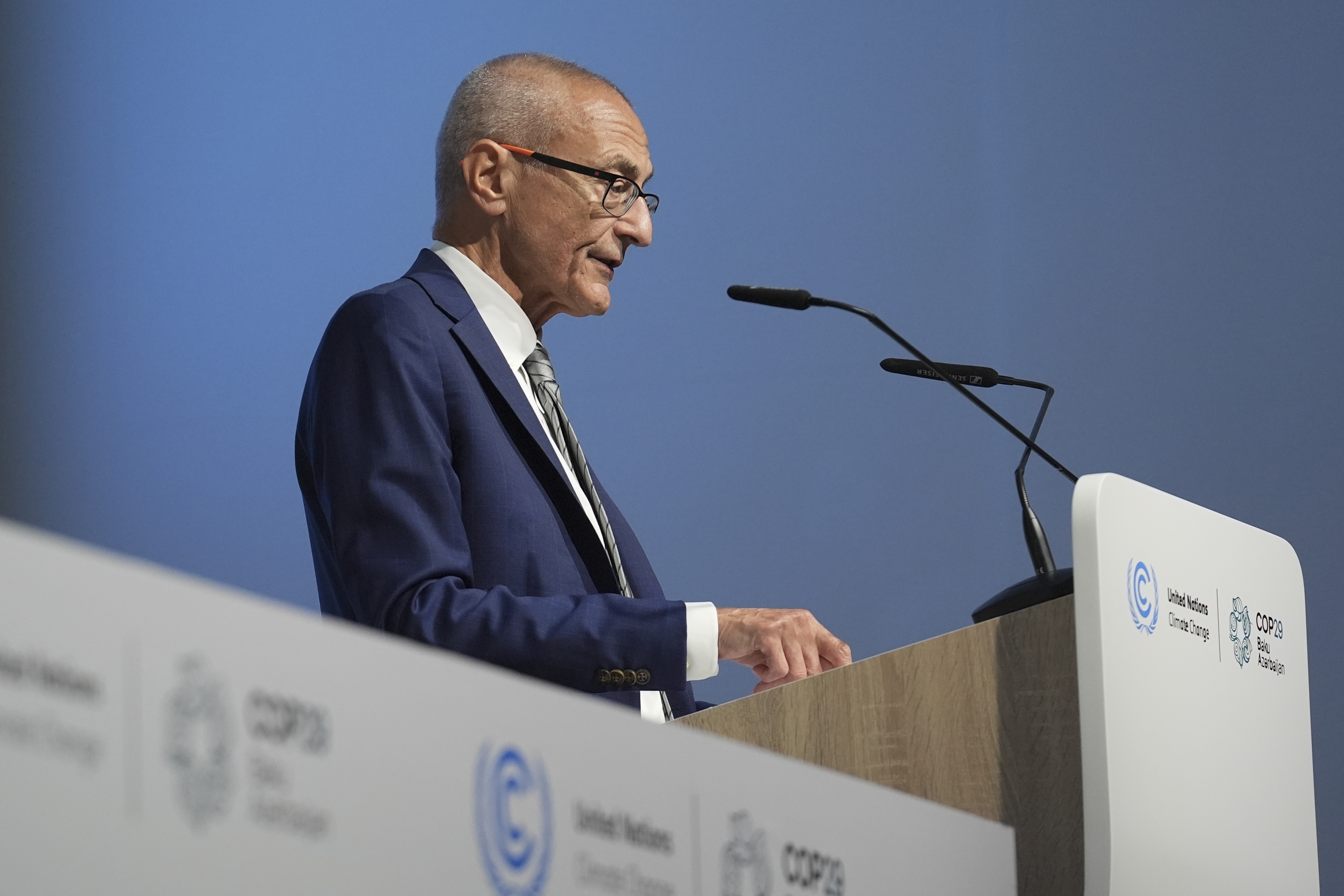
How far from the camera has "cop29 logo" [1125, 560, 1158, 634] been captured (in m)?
1.81

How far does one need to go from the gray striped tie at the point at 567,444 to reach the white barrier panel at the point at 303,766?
1092 millimetres

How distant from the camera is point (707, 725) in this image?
74.5 inches

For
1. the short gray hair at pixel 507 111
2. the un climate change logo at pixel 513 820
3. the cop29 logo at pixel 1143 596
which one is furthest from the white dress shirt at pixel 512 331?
the un climate change logo at pixel 513 820

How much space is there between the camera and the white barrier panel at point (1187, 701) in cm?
177

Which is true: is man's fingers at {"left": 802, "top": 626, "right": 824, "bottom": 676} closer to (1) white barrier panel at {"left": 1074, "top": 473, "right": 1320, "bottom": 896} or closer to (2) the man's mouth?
(1) white barrier panel at {"left": 1074, "top": 473, "right": 1320, "bottom": 896}

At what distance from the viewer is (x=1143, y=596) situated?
1.83 m

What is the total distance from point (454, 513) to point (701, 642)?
0.34 metres

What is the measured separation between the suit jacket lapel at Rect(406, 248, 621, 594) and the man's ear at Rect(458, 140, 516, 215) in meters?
0.30

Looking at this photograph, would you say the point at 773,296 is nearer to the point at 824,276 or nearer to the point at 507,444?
the point at 507,444

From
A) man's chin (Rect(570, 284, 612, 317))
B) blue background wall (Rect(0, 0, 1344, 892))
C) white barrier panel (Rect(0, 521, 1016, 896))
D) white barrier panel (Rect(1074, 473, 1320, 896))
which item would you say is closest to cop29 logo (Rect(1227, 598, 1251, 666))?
white barrier panel (Rect(1074, 473, 1320, 896))

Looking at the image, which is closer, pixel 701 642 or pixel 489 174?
pixel 701 642

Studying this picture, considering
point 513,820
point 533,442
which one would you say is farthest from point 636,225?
point 513,820

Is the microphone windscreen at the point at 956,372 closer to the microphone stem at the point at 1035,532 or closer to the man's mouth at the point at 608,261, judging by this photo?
the microphone stem at the point at 1035,532

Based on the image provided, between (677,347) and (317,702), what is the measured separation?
3244mm
